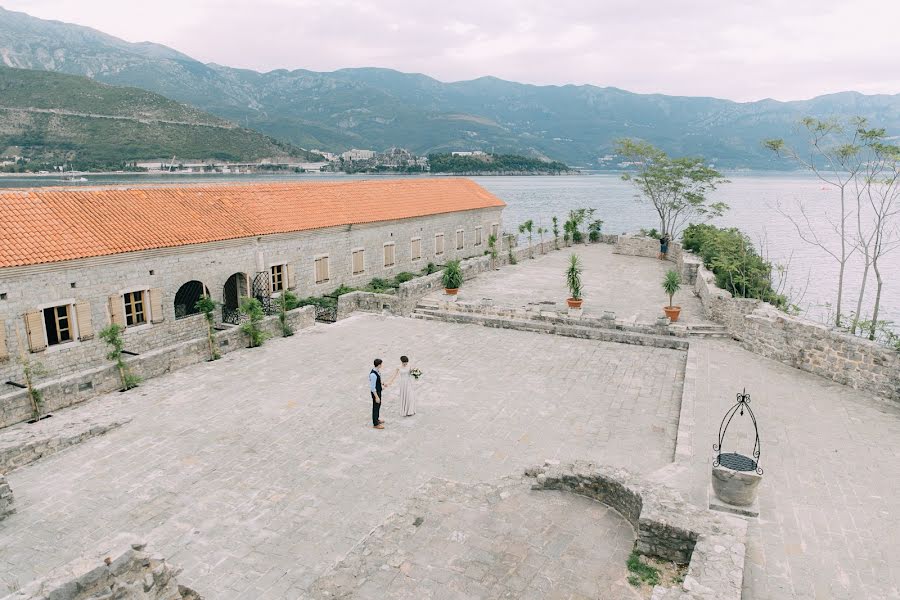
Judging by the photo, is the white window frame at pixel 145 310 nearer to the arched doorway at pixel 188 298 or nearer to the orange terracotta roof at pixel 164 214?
the orange terracotta roof at pixel 164 214

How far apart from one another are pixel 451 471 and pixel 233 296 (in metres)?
16.9

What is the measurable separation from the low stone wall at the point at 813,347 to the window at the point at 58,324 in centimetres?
2117

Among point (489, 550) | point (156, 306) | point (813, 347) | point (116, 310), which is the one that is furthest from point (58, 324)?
point (813, 347)

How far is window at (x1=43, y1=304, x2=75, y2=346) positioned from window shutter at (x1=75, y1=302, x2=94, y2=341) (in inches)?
8.2

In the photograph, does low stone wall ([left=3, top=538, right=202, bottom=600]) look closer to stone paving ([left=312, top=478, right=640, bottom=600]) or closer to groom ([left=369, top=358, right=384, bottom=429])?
stone paving ([left=312, top=478, right=640, bottom=600])

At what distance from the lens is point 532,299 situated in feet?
85.3

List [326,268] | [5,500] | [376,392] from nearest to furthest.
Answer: [5,500] → [376,392] → [326,268]

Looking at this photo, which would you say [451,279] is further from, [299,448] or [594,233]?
[594,233]

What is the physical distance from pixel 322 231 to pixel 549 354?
13625 millimetres

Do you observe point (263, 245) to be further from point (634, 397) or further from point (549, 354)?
point (634, 397)

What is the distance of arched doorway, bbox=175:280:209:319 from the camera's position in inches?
899

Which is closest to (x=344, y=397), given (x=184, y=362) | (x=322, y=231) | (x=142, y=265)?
(x=184, y=362)

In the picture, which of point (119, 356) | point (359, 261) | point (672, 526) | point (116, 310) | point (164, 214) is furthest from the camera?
point (359, 261)

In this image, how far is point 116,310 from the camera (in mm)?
18656
